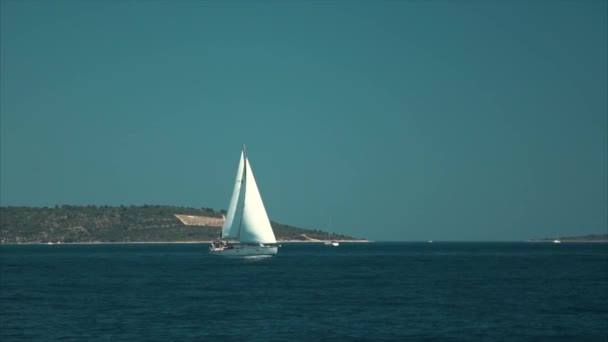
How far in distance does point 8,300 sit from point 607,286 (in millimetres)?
50042

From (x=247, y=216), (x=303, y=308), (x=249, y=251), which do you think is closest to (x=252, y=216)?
(x=247, y=216)

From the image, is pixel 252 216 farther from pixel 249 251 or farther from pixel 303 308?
A: pixel 303 308

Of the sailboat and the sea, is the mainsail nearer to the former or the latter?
the sailboat

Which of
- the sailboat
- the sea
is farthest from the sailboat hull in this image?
the sea

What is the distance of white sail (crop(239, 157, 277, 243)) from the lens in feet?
411

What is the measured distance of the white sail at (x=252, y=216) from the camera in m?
125

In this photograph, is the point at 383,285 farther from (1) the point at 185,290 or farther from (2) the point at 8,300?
(2) the point at 8,300

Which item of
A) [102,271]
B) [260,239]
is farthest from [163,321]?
[260,239]

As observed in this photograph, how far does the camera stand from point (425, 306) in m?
60.8

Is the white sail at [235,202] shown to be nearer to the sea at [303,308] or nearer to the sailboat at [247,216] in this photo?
the sailboat at [247,216]

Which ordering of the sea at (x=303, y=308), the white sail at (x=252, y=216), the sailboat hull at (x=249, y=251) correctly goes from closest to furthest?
the sea at (x=303, y=308), the white sail at (x=252, y=216), the sailboat hull at (x=249, y=251)

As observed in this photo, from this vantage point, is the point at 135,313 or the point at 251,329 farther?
the point at 135,313

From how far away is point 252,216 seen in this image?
413 ft

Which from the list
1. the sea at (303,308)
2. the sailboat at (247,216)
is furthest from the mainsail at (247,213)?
the sea at (303,308)
